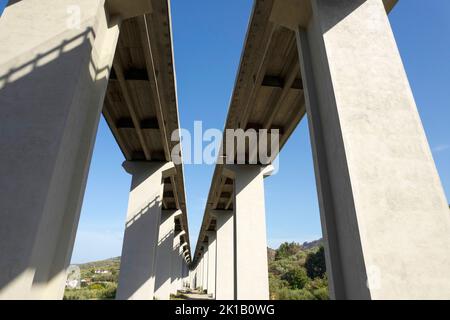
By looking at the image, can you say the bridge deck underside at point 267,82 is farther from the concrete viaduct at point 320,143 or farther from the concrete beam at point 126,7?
the concrete beam at point 126,7

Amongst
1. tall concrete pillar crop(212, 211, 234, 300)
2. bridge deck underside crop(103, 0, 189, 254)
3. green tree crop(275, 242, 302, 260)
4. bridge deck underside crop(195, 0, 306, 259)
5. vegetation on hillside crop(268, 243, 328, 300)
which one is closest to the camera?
→ bridge deck underside crop(195, 0, 306, 259)

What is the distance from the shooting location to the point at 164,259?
29.4 metres

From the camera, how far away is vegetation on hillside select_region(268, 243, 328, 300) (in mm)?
28928

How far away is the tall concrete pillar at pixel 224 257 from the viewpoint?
933 inches

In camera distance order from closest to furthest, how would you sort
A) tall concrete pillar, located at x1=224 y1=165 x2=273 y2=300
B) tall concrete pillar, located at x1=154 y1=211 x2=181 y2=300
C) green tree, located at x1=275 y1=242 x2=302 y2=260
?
tall concrete pillar, located at x1=224 y1=165 x2=273 y2=300 < tall concrete pillar, located at x1=154 y1=211 x2=181 y2=300 < green tree, located at x1=275 y1=242 x2=302 y2=260

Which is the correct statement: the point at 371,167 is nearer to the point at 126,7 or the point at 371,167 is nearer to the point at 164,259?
Result: the point at 126,7

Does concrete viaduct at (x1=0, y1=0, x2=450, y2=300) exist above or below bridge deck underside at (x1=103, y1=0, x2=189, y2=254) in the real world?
below

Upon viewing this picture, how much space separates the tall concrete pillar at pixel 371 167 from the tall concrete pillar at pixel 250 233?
11555 millimetres

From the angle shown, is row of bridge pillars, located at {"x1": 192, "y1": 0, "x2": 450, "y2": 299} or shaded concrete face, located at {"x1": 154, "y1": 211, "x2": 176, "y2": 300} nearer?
row of bridge pillars, located at {"x1": 192, "y1": 0, "x2": 450, "y2": 299}

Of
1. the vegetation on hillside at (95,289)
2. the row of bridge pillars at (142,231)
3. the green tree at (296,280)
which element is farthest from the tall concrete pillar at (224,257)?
the green tree at (296,280)

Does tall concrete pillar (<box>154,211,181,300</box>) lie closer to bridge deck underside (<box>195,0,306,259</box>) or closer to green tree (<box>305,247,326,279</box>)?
bridge deck underside (<box>195,0,306,259</box>)

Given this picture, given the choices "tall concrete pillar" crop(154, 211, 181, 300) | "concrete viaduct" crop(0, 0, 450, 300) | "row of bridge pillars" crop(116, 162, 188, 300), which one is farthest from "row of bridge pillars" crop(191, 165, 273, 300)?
"tall concrete pillar" crop(154, 211, 181, 300)

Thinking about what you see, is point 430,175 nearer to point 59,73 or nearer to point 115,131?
point 59,73

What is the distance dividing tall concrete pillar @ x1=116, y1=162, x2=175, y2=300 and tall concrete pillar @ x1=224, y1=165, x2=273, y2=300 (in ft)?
15.6
